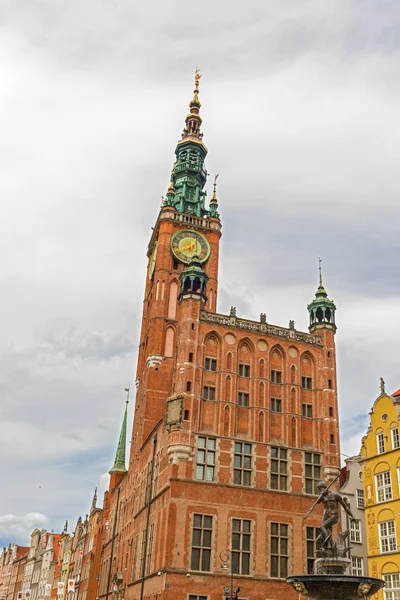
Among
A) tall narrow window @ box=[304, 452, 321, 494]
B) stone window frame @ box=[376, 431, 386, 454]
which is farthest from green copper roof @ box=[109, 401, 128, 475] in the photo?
stone window frame @ box=[376, 431, 386, 454]

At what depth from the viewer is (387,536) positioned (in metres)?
40.6

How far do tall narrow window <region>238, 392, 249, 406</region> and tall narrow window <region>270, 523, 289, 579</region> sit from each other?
29.3ft

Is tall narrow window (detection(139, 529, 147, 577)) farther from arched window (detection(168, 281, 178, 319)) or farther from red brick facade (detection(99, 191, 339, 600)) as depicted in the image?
arched window (detection(168, 281, 178, 319))

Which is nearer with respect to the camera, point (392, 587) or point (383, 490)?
point (392, 587)

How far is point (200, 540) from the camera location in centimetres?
4159

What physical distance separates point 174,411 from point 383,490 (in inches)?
610

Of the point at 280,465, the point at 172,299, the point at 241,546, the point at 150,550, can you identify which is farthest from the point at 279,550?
the point at 172,299

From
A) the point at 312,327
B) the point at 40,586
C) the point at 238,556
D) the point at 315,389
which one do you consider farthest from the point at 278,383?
the point at 40,586

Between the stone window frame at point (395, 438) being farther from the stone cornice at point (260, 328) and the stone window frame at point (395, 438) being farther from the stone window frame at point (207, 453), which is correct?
the stone window frame at point (207, 453)

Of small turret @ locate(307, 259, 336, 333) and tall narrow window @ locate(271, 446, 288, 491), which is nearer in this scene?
tall narrow window @ locate(271, 446, 288, 491)

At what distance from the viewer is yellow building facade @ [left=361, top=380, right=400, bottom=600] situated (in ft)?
130

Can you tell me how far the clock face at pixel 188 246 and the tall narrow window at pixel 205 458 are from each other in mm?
27639

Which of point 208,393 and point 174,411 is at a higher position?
point 208,393

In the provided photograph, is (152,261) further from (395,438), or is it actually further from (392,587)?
(392,587)
